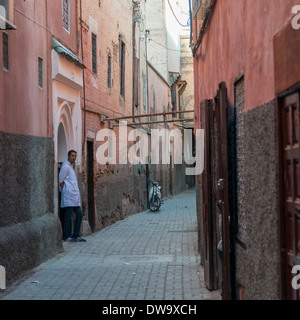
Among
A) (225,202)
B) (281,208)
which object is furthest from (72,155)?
(281,208)

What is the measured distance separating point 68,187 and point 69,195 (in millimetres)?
152

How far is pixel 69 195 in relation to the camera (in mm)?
11836

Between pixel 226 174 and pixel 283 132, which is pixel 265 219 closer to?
pixel 283 132

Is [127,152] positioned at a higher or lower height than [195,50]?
lower

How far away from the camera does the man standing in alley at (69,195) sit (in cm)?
1182

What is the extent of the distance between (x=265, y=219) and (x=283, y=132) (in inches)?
30.7

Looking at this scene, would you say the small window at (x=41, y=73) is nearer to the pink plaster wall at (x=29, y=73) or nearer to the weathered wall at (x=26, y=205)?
the pink plaster wall at (x=29, y=73)

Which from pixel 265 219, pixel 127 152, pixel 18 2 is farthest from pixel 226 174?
pixel 127 152

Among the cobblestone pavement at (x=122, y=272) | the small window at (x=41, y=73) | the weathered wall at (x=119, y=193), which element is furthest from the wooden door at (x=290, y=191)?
the weathered wall at (x=119, y=193)

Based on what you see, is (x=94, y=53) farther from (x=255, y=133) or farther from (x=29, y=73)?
(x=255, y=133)

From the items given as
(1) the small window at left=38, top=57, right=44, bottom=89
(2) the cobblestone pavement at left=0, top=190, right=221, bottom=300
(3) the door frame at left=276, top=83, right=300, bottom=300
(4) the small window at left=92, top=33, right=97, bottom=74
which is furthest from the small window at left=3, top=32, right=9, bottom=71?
(4) the small window at left=92, top=33, right=97, bottom=74

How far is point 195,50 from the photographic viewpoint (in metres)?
11.0

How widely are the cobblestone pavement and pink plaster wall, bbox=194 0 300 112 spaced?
2.46m

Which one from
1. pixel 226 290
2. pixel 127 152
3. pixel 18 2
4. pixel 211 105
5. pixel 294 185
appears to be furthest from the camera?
pixel 127 152
